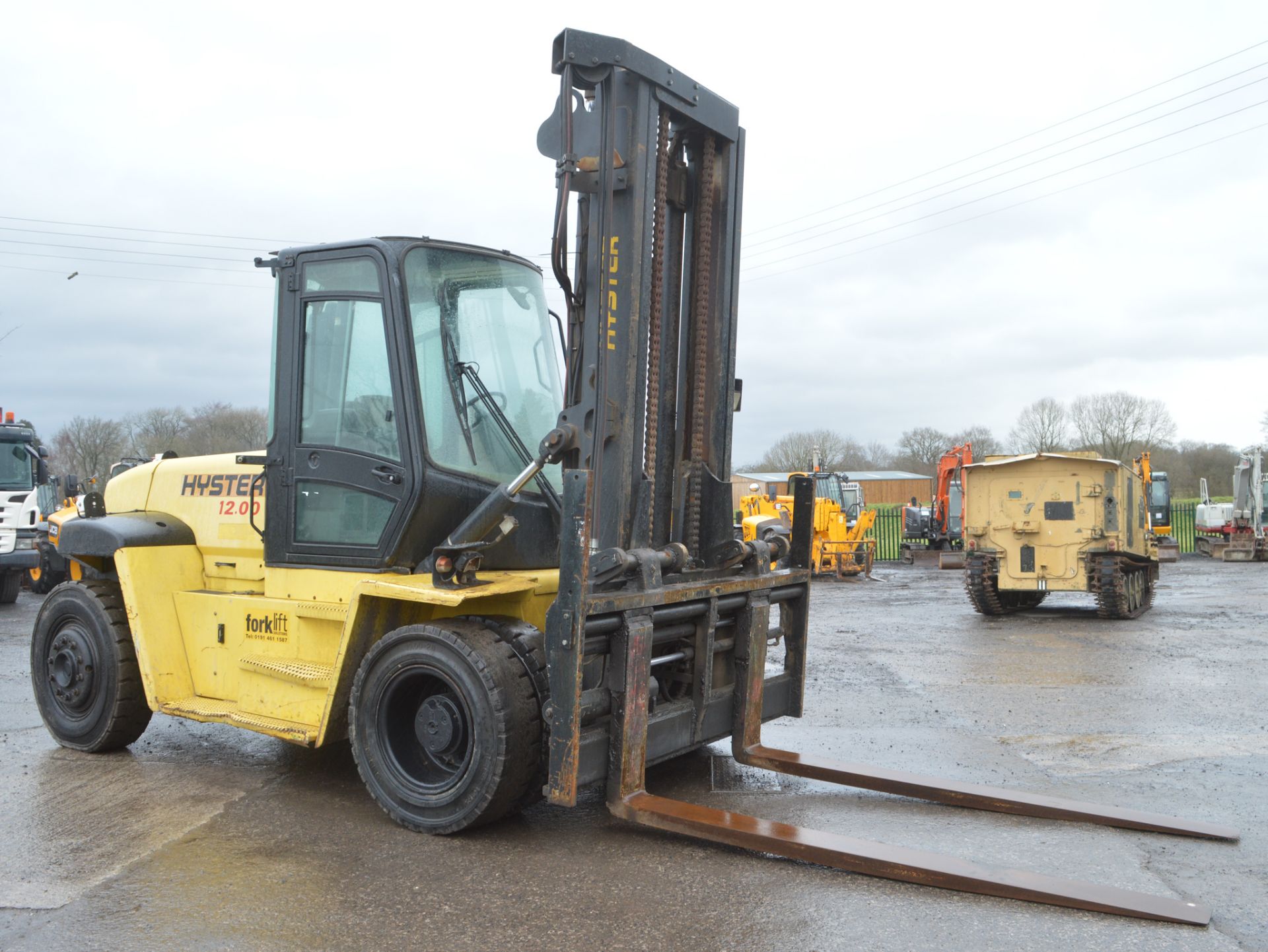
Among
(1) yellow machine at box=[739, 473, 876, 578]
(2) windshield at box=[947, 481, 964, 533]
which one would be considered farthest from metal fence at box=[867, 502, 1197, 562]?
(1) yellow machine at box=[739, 473, 876, 578]

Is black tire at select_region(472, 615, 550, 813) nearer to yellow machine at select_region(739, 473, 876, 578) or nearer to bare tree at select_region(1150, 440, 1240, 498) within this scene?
yellow machine at select_region(739, 473, 876, 578)

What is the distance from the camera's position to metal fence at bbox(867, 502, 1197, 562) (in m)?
35.1

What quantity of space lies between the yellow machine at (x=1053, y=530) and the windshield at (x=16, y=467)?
14260mm

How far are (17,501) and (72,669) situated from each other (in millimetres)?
11087

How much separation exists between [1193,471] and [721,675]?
187ft

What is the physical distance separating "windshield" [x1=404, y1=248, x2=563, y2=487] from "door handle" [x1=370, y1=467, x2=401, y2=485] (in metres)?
0.21

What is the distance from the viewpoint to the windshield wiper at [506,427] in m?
5.52

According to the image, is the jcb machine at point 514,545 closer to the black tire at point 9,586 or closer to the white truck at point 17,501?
the white truck at point 17,501

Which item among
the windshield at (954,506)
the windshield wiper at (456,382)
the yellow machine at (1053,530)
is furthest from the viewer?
the windshield at (954,506)

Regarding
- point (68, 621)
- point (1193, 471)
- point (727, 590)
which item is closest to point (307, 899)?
point (727, 590)

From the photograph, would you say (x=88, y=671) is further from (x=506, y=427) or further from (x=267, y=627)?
(x=506, y=427)

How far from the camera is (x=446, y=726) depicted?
192 inches

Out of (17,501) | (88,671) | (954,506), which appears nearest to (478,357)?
(88,671)

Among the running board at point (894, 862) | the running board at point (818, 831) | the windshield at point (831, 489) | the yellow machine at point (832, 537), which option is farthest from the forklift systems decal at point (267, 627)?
the windshield at point (831, 489)
